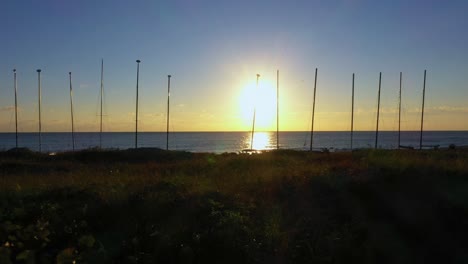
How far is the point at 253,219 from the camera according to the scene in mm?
9289

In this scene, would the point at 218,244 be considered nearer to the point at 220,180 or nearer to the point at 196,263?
the point at 196,263

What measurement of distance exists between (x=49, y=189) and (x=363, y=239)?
7.56m

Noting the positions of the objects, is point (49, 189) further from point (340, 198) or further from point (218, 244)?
point (340, 198)

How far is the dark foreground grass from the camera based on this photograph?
8.01 meters

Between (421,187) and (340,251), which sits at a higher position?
(421,187)

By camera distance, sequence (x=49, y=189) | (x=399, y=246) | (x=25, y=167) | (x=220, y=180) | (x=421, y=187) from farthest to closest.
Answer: (x=25, y=167) → (x=220, y=180) → (x=49, y=189) → (x=421, y=187) → (x=399, y=246)

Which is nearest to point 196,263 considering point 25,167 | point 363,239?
point 363,239

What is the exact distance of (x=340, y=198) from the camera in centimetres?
1067

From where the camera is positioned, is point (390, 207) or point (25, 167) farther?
point (25, 167)

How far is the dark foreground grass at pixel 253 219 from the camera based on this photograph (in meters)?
8.01

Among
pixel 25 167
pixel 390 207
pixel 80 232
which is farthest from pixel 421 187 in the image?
pixel 25 167

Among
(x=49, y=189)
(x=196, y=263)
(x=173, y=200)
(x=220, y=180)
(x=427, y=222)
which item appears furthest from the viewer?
(x=220, y=180)

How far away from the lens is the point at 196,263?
7883 mm

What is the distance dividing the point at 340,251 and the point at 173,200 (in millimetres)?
3686
